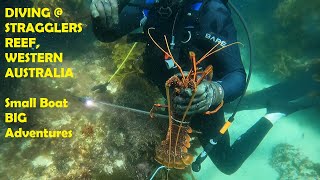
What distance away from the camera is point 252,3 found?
10.5 m

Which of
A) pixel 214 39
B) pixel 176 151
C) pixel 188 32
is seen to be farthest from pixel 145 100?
pixel 176 151

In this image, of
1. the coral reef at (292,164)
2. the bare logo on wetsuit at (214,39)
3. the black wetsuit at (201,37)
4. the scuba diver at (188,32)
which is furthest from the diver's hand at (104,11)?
the coral reef at (292,164)

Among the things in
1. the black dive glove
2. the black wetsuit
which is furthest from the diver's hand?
the black dive glove

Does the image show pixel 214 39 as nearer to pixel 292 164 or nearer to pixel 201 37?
pixel 201 37

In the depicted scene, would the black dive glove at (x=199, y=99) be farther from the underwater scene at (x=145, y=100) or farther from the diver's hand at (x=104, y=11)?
the diver's hand at (x=104, y=11)

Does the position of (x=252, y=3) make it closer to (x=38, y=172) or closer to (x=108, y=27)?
(x=108, y=27)

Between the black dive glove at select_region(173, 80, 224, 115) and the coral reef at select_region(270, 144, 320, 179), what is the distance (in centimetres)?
584

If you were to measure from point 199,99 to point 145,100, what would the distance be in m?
2.81

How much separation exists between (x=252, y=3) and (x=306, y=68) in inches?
134

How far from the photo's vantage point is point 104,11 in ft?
10.6

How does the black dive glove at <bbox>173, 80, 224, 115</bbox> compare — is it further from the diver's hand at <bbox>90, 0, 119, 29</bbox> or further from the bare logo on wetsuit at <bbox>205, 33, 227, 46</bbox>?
the diver's hand at <bbox>90, 0, 119, 29</bbox>

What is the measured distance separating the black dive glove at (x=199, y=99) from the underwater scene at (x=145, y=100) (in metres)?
0.01

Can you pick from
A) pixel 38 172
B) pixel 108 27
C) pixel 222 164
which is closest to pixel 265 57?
pixel 222 164

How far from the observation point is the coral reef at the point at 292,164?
7.34 m
